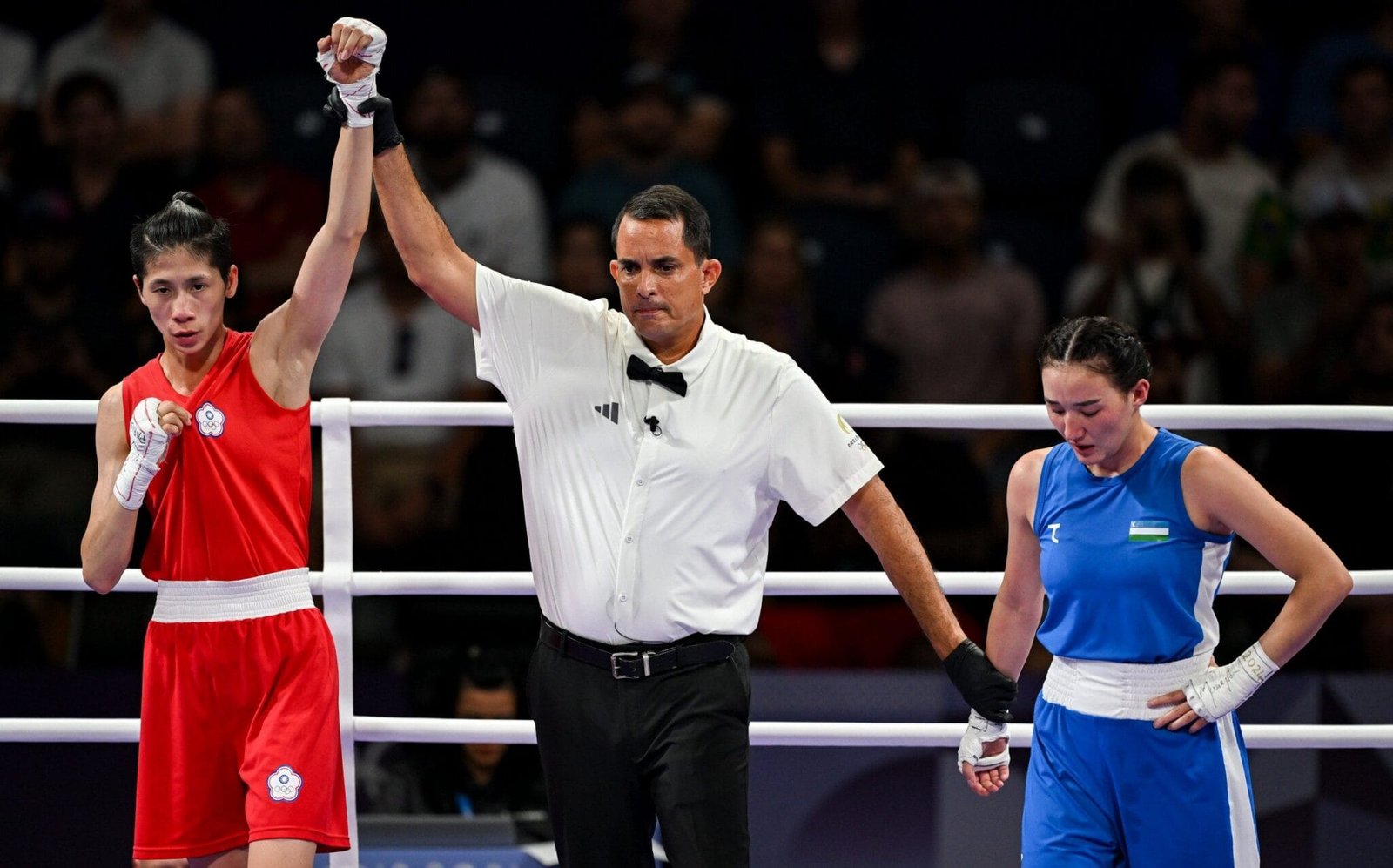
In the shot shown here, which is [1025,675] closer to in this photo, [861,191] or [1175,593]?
[1175,593]

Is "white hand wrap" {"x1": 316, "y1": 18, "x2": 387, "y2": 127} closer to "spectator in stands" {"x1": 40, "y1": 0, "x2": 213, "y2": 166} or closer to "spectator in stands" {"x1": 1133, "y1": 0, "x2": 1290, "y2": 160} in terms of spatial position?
"spectator in stands" {"x1": 40, "y1": 0, "x2": 213, "y2": 166}

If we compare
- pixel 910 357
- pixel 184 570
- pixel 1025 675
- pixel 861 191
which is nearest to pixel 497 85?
pixel 861 191

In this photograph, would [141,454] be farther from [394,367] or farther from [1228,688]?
[394,367]

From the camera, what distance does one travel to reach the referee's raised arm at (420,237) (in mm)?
2879

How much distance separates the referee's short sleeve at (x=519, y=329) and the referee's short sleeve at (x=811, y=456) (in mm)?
423

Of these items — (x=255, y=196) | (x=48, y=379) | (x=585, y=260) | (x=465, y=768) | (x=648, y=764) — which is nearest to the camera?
(x=648, y=764)

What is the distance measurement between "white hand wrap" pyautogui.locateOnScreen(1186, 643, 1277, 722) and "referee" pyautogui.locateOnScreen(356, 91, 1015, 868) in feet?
1.10

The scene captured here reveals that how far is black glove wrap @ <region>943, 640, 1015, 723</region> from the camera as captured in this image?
9.57 ft

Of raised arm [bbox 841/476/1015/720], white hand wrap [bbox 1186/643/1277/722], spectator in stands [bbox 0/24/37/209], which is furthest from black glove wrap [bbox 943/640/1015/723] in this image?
spectator in stands [bbox 0/24/37/209]

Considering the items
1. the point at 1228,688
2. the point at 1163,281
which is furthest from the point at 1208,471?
the point at 1163,281

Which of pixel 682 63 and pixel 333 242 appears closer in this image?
pixel 333 242

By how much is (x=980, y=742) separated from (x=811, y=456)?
0.64 metres

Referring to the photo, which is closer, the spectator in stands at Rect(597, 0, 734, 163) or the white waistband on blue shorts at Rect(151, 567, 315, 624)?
the white waistband on blue shorts at Rect(151, 567, 315, 624)

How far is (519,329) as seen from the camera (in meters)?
2.92
